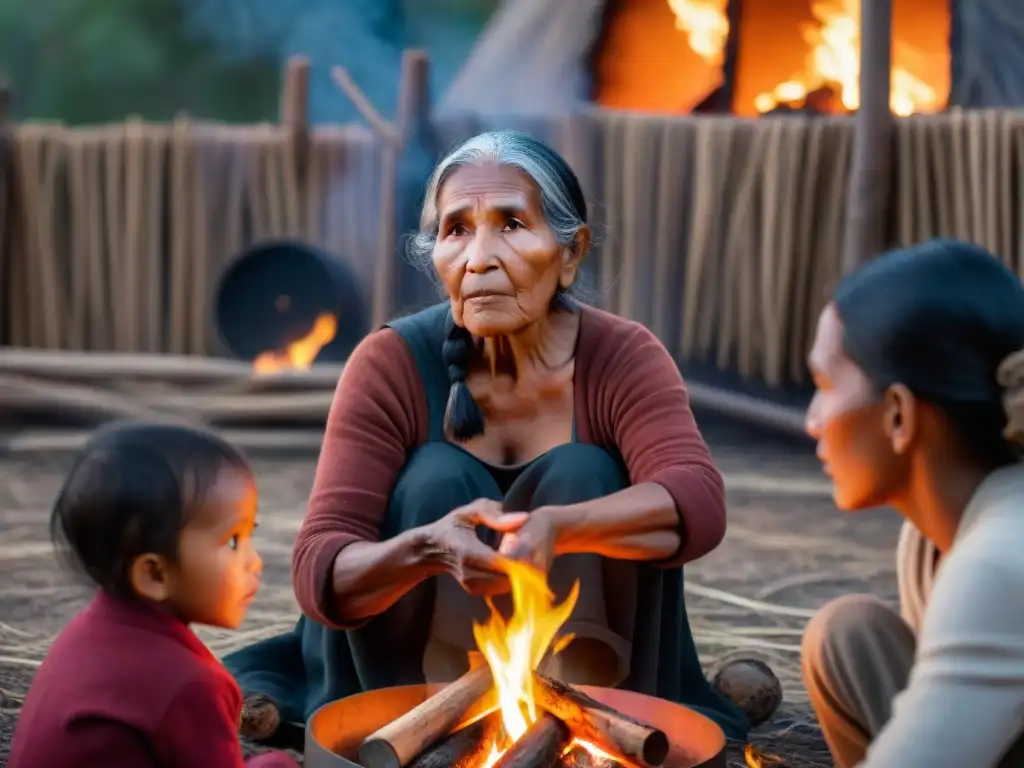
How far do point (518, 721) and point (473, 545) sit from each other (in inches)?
13.5

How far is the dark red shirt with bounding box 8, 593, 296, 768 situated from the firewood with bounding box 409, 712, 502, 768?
0.38 m

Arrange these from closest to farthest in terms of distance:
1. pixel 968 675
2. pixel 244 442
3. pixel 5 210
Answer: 1. pixel 968 675
2. pixel 244 442
3. pixel 5 210

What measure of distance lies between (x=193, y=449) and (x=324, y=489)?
671 millimetres

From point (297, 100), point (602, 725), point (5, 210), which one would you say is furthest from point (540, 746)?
point (5, 210)

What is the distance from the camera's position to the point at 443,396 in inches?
139

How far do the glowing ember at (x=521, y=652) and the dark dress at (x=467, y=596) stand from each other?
0.63 feet

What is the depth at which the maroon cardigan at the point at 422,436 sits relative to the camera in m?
3.33

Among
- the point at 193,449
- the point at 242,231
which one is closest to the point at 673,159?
the point at 242,231

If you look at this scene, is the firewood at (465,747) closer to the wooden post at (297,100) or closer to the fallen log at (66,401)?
the fallen log at (66,401)

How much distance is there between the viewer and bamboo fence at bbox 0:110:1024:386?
8.28m

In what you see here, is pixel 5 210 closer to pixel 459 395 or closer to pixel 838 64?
pixel 838 64

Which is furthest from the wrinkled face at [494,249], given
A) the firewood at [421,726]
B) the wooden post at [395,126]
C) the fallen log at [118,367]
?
the wooden post at [395,126]

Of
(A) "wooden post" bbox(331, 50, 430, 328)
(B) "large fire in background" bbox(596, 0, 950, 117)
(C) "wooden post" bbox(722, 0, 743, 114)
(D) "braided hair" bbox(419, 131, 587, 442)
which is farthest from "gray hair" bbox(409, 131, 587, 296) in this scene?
(C) "wooden post" bbox(722, 0, 743, 114)

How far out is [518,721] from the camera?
3.04m
